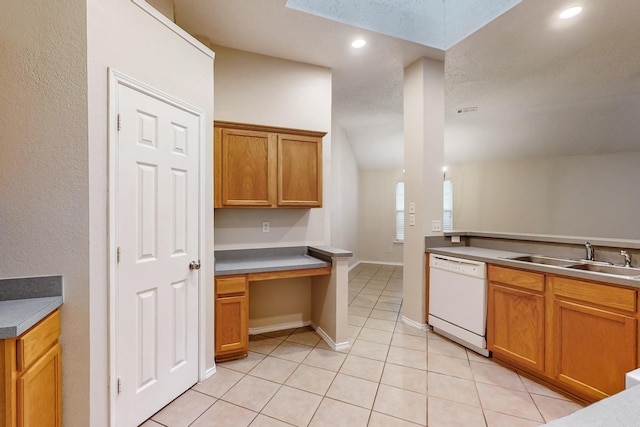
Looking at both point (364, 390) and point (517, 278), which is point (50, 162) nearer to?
point (364, 390)

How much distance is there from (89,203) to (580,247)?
3643mm

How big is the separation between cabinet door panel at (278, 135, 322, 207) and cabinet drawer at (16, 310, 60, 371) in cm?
188

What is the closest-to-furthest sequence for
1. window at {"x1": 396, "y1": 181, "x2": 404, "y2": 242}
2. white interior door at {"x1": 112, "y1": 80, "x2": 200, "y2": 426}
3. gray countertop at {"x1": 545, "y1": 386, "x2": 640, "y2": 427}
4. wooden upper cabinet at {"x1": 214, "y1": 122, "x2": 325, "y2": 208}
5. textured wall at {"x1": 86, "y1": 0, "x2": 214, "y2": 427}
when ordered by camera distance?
gray countertop at {"x1": 545, "y1": 386, "x2": 640, "y2": 427}
textured wall at {"x1": 86, "y1": 0, "x2": 214, "y2": 427}
white interior door at {"x1": 112, "y1": 80, "x2": 200, "y2": 426}
wooden upper cabinet at {"x1": 214, "y1": 122, "x2": 325, "y2": 208}
window at {"x1": 396, "y1": 181, "x2": 404, "y2": 242}

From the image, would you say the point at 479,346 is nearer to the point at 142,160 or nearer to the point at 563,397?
the point at 563,397

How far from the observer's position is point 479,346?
262cm

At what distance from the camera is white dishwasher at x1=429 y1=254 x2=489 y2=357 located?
2.62 meters

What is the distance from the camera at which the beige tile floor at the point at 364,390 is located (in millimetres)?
1832

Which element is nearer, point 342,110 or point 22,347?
point 22,347

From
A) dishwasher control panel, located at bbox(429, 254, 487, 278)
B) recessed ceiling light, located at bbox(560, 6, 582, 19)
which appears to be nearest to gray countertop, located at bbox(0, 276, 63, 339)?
dishwasher control panel, located at bbox(429, 254, 487, 278)

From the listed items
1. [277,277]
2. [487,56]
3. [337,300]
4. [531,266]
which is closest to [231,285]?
[277,277]

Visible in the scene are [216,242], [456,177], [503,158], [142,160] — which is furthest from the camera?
[456,177]

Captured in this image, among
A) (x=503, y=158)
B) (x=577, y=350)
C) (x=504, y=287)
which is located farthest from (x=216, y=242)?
(x=503, y=158)

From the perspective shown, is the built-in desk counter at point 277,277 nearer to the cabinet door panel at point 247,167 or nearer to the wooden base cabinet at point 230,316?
the wooden base cabinet at point 230,316

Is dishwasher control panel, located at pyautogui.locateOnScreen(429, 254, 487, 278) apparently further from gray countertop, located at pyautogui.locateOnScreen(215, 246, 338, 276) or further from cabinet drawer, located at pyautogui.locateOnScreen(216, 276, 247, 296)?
cabinet drawer, located at pyautogui.locateOnScreen(216, 276, 247, 296)
